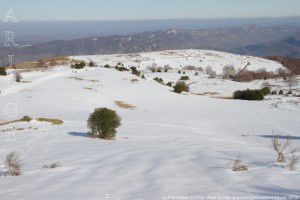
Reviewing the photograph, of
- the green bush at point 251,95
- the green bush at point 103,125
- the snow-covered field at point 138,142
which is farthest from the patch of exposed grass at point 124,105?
the green bush at point 103,125

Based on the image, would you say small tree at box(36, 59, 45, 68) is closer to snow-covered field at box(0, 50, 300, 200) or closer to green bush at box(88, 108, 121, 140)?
snow-covered field at box(0, 50, 300, 200)

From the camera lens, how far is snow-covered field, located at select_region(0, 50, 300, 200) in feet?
27.8

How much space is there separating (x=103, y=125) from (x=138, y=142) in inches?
83.7

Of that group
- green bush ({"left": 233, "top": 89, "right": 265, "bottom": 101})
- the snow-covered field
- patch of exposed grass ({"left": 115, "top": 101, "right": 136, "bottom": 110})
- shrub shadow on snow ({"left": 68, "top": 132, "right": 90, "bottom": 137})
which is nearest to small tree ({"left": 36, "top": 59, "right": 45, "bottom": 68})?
the snow-covered field

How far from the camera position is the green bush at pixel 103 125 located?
19203 millimetres

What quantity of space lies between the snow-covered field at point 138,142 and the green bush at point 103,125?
58 centimetres

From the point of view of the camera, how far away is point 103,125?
19203 mm

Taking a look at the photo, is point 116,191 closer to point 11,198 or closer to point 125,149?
point 11,198

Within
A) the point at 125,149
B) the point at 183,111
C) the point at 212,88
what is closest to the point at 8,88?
the point at 183,111

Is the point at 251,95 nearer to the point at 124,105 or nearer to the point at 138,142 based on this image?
the point at 124,105

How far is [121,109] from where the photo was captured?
118ft

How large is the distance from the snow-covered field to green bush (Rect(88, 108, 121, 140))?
0.58m

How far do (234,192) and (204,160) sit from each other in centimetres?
356

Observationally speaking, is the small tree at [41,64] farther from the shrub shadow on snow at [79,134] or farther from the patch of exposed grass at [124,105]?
the shrub shadow on snow at [79,134]
